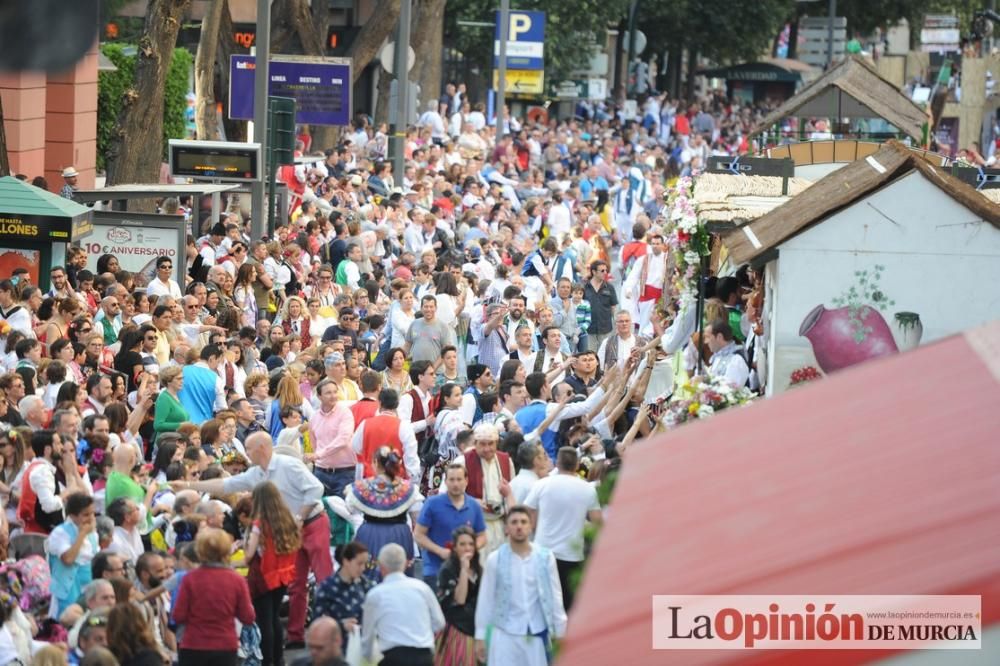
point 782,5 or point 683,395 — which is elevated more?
point 782,5

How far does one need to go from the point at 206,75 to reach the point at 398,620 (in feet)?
69.4

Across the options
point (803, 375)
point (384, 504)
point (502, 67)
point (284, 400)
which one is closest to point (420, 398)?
point (284, 400)

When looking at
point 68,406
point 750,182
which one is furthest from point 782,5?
point 68,406

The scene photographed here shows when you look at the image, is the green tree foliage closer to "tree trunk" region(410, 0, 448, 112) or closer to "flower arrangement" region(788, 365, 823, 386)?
"tree trunk" region(410, 0, 448, 112)

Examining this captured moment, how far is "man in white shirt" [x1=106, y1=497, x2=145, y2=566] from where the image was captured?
10109mm

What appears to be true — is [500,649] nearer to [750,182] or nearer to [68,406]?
[68,406]

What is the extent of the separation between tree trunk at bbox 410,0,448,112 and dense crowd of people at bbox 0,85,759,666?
18.7m

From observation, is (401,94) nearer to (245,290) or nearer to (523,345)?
(245,290)

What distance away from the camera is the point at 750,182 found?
14.8 meters

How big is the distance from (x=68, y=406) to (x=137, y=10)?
36789 millimetres

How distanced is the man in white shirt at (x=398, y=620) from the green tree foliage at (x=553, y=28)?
145 ft

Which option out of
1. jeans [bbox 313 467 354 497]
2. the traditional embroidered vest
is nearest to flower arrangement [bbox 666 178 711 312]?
the traditional embroidered vest

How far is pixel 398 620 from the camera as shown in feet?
29.9

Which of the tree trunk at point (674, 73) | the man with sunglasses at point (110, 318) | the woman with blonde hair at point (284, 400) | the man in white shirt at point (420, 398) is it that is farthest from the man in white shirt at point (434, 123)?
the tree trunk at point (674, 73)
